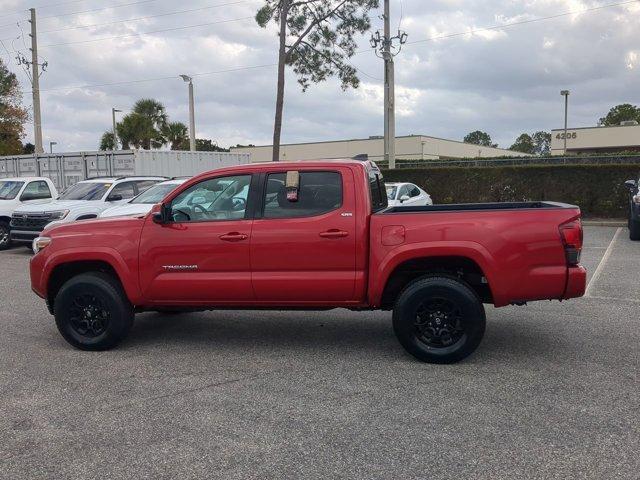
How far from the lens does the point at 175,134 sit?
154ft

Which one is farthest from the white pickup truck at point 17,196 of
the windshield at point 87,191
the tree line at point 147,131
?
the tree line at point 147,131

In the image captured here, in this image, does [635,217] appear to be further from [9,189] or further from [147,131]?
[147,131]

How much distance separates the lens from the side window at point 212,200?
572 centimetres

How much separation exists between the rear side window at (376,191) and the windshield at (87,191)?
966 cm

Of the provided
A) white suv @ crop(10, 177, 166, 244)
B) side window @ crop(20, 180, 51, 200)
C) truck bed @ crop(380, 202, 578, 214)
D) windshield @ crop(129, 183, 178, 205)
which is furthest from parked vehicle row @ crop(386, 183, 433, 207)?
truck bed @ crop(380, 202, 578, 214)

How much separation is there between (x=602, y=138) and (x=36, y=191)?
57.3 meters

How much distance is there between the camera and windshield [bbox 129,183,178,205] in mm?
12859

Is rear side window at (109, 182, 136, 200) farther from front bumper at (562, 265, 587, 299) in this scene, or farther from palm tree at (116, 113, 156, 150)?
palm tree at (116, 113, 156, 150)

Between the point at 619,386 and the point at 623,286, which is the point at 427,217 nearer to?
the point at 619,386

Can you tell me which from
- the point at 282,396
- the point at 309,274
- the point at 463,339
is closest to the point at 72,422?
the point at 282,396

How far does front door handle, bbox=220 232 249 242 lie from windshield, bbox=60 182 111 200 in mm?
9729

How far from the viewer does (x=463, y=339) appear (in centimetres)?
526

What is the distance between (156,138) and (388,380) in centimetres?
4352

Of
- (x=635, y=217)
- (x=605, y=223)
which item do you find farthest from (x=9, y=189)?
(x=605, y=223)
